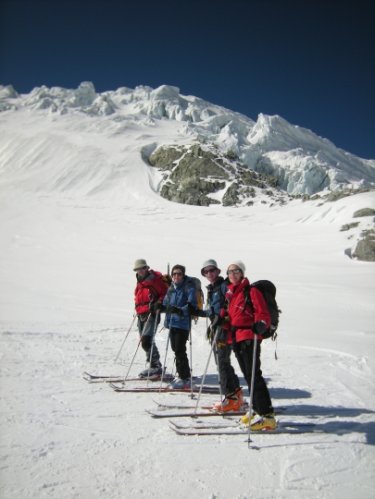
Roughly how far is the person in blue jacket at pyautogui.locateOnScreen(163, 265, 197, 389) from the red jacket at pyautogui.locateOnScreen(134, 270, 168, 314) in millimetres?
517

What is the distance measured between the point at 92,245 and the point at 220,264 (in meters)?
9.58

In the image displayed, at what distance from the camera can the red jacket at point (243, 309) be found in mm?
4752

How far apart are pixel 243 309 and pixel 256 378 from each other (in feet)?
2.70

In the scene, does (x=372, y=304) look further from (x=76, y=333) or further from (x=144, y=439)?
(x=144, y=439)

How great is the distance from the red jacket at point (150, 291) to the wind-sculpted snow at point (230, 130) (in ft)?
185

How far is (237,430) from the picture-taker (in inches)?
183

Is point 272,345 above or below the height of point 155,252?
below

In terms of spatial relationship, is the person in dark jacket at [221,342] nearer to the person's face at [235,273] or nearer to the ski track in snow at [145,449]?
the person's face at [235,273]

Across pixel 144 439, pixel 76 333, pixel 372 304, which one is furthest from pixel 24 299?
pixel 372 304

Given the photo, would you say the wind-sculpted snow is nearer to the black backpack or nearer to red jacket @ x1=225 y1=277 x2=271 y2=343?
red jacket @ x1=225 y1=277 x2=271 y2=343

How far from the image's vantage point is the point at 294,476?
373cm

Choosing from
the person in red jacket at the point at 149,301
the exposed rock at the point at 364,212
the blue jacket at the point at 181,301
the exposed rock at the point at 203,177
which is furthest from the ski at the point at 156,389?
the exposed rock at the point at 203,177

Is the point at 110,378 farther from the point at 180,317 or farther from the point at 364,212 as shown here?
the point at 364,212

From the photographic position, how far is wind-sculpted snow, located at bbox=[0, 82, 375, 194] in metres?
70.8
